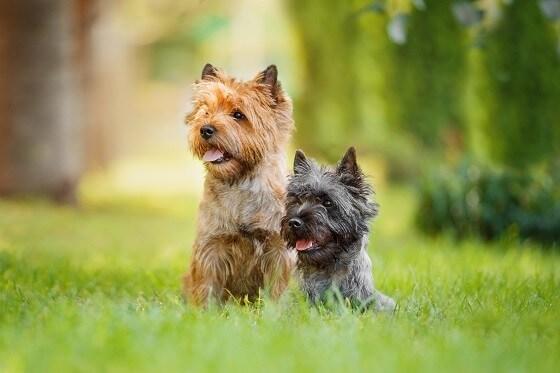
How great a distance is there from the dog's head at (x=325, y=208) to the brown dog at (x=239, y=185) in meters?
0.24

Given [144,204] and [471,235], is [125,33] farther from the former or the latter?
[471,235]

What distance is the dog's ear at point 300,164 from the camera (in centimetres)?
689

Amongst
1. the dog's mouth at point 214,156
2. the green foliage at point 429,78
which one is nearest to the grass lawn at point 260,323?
the dog's mouth at point 214,156

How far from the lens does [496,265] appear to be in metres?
10.5

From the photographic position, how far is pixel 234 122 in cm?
688

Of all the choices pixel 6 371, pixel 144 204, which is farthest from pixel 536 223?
pixel 6 371

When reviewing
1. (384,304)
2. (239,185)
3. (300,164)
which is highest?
(300,164)

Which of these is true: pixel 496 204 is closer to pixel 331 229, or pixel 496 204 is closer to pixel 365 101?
pixel 331 229

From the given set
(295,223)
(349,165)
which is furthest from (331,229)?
(349,165)

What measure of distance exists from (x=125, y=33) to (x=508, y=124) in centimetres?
1408

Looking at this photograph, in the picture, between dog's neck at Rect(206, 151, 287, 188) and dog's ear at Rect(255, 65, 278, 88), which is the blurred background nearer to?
dog's ear at Rect(255, 65, 278, 88)

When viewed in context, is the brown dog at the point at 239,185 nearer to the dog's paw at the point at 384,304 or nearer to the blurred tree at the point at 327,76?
the dog's paw at the point at 384,304

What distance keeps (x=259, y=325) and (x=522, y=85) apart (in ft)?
34.4

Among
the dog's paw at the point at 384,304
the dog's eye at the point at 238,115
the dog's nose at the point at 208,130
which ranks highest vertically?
the dog's eye at the point at 238,115
